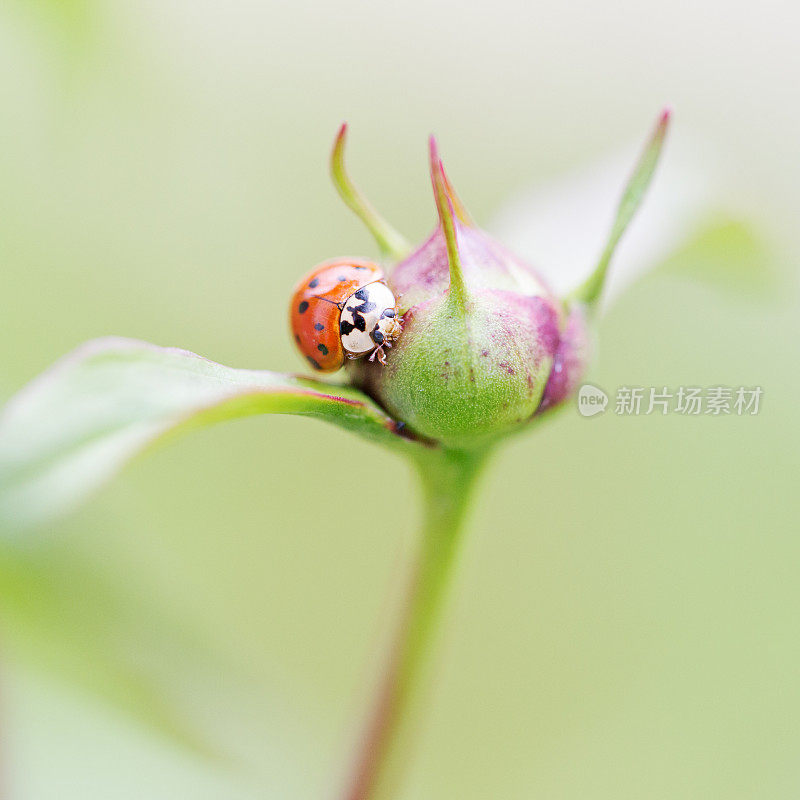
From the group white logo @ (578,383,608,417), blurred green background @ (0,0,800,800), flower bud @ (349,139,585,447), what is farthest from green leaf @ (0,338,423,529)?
blurred green background @ (0,0,800,800)

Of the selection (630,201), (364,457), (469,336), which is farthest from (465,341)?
(364,457)

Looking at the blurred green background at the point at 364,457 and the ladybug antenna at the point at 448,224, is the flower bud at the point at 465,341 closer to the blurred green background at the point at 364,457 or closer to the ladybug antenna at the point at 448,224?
the ladybug antenna at the point at 448,224

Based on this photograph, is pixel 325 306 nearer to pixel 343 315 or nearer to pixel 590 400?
pixel 343 315

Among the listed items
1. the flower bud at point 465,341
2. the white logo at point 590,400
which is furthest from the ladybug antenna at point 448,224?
the white logo at point 590,400

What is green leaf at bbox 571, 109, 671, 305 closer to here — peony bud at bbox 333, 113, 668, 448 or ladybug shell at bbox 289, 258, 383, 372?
peony bud at bbox 333, 113, 668, 448

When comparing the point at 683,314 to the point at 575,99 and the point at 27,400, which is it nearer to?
the point at 575,99

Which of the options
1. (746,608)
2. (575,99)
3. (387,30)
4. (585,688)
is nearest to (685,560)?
(746,608)
